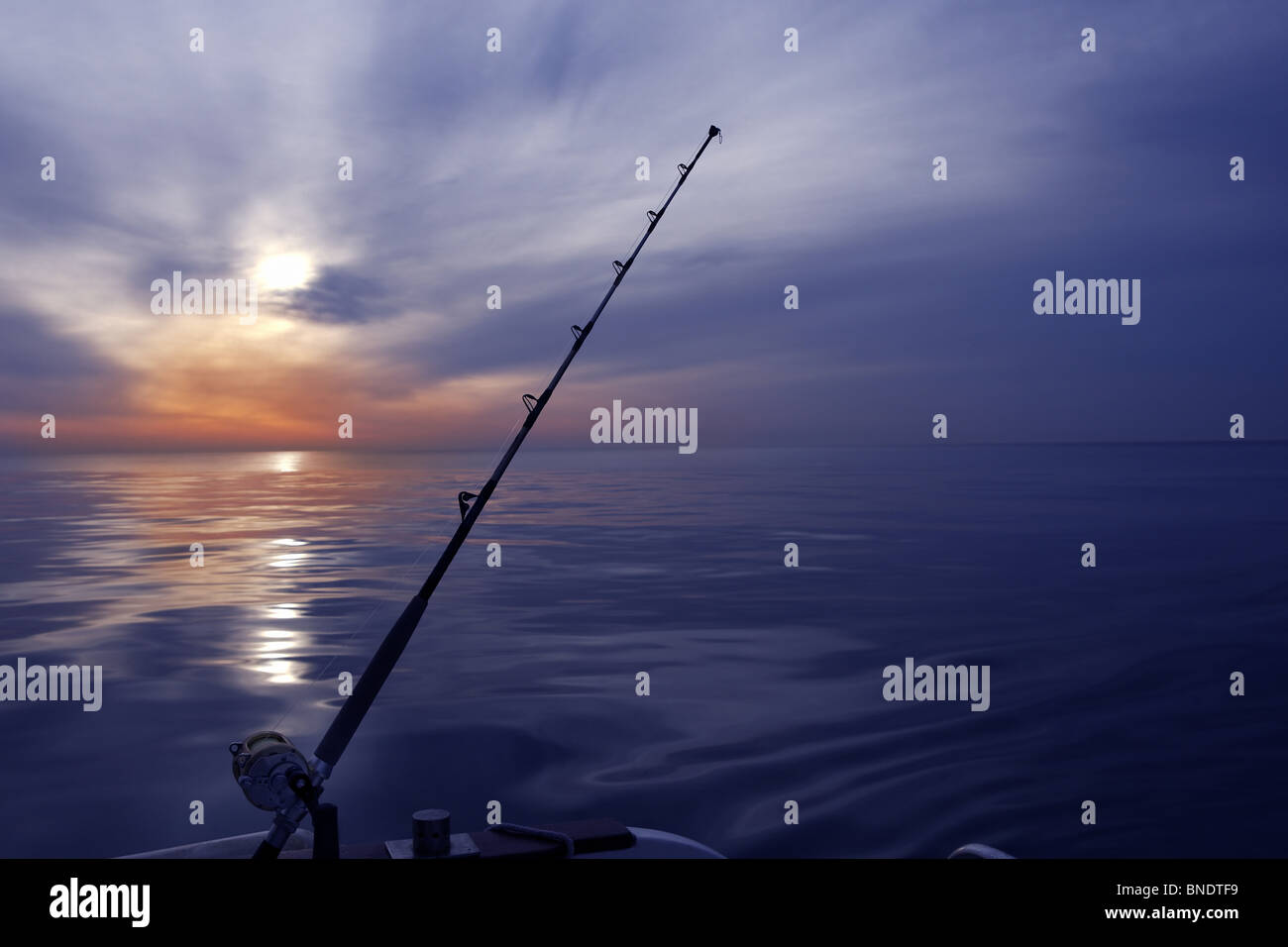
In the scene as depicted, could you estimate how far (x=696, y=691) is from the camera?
1009cm

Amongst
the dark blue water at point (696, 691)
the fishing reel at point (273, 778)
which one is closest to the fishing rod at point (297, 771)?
the fishing reel at point (273, 778)

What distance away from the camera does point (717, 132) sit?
213 inches

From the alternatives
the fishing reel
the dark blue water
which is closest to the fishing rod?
the fishing reel

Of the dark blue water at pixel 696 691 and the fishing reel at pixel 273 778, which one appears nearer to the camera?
the fishing reel at pixel 273 778

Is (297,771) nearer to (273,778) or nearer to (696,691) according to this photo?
(273,778)

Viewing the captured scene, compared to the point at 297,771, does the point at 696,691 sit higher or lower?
lower

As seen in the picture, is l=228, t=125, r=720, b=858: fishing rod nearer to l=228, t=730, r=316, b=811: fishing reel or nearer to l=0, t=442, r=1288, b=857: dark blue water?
l=228, t=730, r=316, b=811: fishing reel

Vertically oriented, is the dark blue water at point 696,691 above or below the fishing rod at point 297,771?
below

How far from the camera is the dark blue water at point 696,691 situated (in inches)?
277

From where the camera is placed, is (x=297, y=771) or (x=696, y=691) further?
(x=696, y=691)

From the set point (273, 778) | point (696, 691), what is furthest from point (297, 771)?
point (696, 691)

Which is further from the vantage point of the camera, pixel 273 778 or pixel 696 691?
pixel 696 691

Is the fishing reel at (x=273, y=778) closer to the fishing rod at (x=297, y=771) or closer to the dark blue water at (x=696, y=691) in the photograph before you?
the fishing rod at (x=297, y=771)
